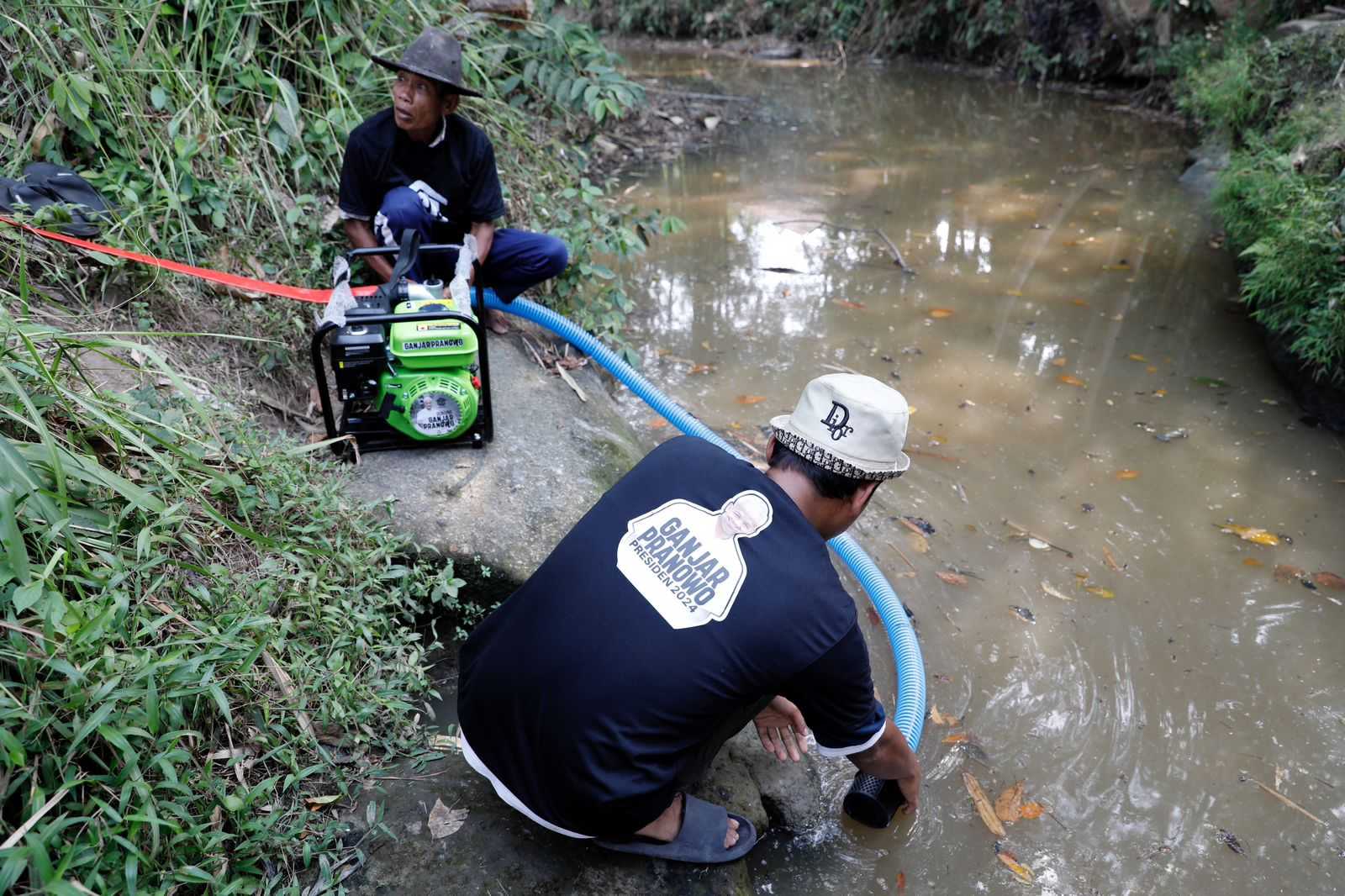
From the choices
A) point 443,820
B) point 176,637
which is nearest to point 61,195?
point 176,637

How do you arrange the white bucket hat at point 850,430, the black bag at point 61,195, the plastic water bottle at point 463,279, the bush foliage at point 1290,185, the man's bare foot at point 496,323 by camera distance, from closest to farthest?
the white bucket hat at point 850,430 → the plastic water bottle at point 463,279 → the black bag at point 61,195 → the man's bare foot at point 496,323 → the bush foliage at point 1290,185

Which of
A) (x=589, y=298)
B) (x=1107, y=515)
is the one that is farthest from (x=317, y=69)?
(x=1107, y=515)

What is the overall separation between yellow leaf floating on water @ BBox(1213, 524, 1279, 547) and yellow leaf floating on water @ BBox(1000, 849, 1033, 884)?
72.8 inches

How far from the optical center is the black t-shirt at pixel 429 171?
3691 millimetres

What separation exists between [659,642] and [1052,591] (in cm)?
210

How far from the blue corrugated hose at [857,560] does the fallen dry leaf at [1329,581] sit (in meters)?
1.55

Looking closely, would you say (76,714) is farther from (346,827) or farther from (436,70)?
(436,70)

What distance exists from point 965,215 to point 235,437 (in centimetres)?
563

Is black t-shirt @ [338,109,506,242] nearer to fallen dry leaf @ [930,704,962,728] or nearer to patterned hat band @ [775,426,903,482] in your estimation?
patterned hat band @ [775,426,903,482]

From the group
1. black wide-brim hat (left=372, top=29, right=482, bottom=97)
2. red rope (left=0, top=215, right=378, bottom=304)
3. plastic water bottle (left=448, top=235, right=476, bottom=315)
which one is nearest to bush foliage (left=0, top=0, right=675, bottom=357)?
red rope (left=0, top=215, right=378, bottom=304)

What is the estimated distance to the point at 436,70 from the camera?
3.51 meters

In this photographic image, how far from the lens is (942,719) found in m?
2.87

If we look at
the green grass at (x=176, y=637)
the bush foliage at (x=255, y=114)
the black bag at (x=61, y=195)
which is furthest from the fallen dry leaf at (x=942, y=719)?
the black bag at (x=61, y=195)

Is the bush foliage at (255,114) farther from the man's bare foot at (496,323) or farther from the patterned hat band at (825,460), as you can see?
the patterned hat band at (825,460)
